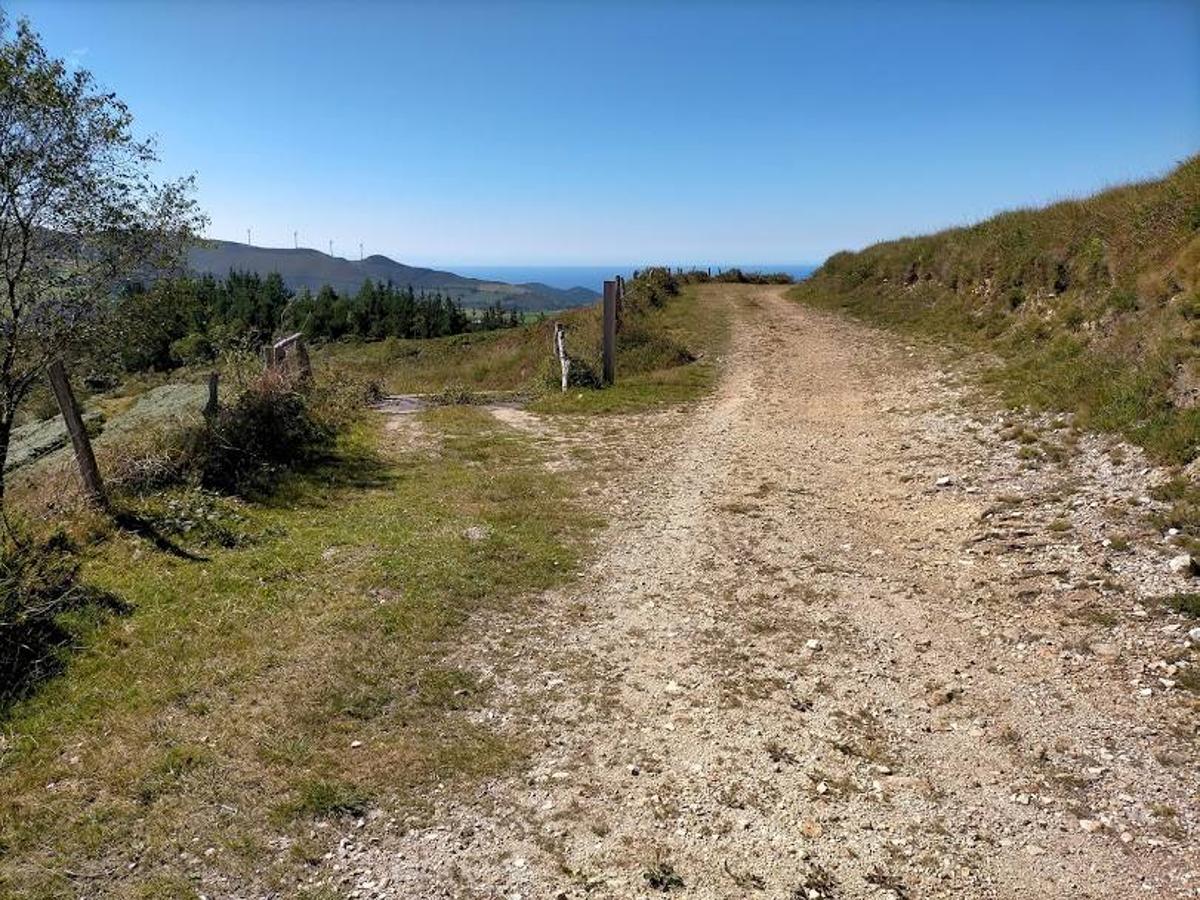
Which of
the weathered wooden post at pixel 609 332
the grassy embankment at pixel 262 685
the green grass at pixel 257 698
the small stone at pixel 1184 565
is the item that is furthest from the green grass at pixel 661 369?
the small stone at pixel 1184 565

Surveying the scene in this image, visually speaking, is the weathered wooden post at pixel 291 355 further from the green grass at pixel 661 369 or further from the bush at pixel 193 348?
the green grass at pixel 661 369

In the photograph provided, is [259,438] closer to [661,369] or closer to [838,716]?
[838,716]

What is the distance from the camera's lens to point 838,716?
540 cm

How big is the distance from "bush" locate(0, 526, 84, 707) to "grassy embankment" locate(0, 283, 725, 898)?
6.6 inches

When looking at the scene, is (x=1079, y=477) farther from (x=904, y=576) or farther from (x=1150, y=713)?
(x=1150, y=713)

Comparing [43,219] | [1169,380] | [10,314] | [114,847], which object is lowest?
[114,847]

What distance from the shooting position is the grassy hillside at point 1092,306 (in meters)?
9.34

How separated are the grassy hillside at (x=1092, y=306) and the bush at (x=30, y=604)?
10.5 m

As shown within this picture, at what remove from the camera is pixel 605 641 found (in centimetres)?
660

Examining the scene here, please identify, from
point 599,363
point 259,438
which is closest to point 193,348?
point 259,438

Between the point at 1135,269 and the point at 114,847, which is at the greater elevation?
the point at 1135,269

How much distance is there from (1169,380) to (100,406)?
20171 millimetres

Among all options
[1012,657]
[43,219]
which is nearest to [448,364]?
[43,219]

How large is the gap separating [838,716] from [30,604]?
21.3ft
